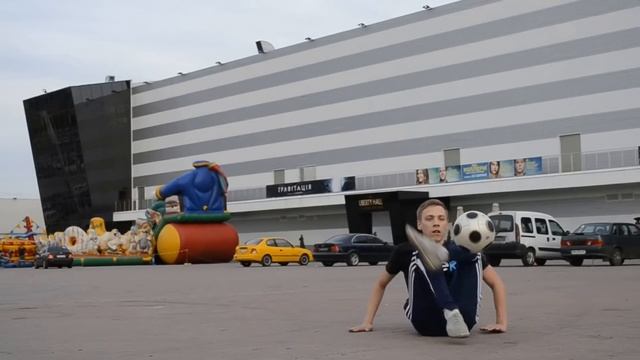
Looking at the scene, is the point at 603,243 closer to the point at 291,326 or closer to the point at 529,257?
the point at 529,257

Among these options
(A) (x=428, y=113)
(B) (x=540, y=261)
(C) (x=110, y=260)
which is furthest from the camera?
(A) (x=428, y=113)

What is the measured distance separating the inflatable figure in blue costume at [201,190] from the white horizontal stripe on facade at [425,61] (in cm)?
1769

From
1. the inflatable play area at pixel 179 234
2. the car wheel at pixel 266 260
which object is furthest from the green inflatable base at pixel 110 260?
the car wheel at pixel 266 260

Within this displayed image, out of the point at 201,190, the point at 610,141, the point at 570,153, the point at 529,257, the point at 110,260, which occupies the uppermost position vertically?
the point at 610,141

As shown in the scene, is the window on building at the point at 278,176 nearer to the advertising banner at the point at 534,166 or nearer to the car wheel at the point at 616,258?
the advertising banner at the point at 534,166

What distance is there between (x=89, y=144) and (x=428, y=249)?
70.8m

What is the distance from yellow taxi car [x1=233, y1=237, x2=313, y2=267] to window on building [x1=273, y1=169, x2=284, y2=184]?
81.3 feet

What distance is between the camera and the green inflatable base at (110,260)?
136 ft

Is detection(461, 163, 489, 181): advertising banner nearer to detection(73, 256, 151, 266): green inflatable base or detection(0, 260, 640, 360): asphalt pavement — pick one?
detection(73, 256, 151, 266): green inflatable base

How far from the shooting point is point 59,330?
31.1 ft

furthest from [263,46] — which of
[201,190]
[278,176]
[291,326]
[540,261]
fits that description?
[291,326]

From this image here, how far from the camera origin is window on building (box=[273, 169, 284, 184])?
2456 inches

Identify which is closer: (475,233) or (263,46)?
(475,233)

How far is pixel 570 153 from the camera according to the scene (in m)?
45.3
